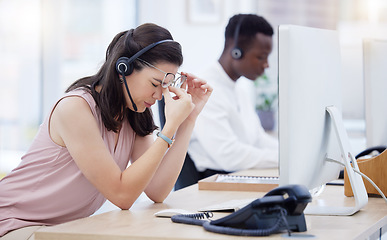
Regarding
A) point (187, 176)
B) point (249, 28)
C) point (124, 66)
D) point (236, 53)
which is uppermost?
point (249, 28)

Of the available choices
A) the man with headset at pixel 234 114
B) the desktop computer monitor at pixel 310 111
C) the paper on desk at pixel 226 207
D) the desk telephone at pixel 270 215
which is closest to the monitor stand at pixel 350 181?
the desktop computer monitor at pixel 310 111

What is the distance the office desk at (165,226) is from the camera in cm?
134

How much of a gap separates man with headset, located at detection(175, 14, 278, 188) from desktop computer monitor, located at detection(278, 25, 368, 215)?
3.23 feet

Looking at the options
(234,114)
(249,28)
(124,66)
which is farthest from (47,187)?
(249,28)

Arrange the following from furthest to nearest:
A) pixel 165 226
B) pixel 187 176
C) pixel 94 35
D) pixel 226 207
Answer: pixel 94 35 < pixel 187 176 < pixel 226 207 < pixel 165 226

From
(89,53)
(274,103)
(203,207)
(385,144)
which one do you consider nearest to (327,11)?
(274,103)

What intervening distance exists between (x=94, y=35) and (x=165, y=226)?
359 cm

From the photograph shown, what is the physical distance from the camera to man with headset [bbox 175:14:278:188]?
9.06 ft

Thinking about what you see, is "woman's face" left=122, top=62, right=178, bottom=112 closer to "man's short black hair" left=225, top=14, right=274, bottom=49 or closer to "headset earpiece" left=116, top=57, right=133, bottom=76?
"headset earpiece" left=116, top=57, right=133, bottom=76

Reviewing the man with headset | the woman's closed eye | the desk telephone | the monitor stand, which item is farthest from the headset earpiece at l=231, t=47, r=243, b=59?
the desk telephone

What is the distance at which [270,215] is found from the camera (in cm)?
132

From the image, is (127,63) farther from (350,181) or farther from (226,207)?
(350,181)

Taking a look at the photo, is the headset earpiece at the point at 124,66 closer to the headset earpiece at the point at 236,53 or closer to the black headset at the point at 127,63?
the black headset at the point at 127,63

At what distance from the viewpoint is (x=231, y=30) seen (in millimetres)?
3205
